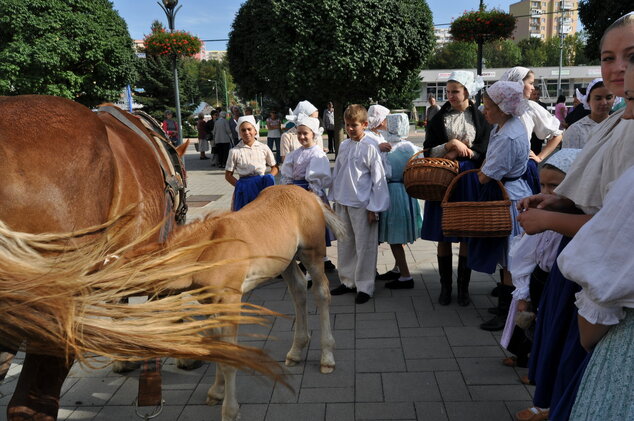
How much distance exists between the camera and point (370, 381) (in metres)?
3.34

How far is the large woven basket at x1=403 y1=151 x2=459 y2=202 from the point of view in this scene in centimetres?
410

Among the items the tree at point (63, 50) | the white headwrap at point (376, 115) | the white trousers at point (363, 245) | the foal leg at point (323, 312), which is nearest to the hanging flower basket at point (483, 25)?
the white headwrap at point (376, 115)

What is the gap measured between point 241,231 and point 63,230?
1.38 meters

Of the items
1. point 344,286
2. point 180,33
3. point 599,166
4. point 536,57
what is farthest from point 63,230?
point 536,57

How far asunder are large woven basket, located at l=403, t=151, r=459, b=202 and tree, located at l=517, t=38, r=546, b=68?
9694 centimetres

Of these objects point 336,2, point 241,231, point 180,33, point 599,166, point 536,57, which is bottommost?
point 241,231

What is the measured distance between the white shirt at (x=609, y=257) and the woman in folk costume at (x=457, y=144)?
2.91 meters

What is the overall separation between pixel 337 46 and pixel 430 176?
929cm

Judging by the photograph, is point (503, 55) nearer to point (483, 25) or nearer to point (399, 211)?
point (483, 25)

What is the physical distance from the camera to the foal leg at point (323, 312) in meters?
3.51

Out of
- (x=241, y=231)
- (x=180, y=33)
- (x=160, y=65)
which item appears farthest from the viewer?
(x=160, y=65)

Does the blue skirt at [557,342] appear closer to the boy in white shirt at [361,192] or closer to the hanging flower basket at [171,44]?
the boy in white shirt at [361,192]

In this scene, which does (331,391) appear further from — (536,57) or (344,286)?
(536,57)

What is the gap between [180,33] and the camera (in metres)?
8.97
